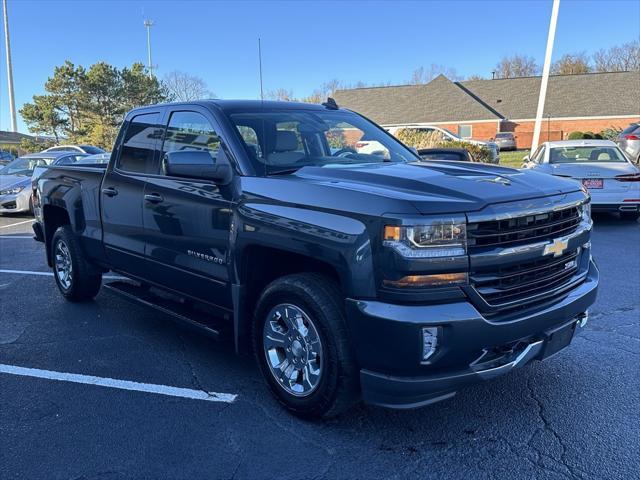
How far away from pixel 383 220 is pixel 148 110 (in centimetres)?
295

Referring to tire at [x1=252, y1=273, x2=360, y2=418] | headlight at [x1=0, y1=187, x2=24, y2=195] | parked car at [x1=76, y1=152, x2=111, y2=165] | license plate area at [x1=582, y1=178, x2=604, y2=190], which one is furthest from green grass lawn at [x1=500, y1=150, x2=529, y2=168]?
tire at [x1=252, y1=273, x2=360, y2=418]

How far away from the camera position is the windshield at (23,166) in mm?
14711

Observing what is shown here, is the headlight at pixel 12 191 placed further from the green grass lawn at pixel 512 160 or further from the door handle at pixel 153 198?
the green grass lawn at pixel 512 160

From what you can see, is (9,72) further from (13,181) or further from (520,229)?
(520,229)

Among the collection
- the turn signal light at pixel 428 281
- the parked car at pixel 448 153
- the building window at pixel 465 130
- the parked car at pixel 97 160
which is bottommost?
the turn signal light at pixel 428 281

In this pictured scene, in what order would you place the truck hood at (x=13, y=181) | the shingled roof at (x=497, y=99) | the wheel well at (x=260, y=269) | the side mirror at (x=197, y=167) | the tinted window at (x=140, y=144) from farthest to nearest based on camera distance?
the shingled roof at (x=497, y=99) → the truck hood at (x=13, y=181) → the tinted window at (x=140, y=144) → the side mirror at (x=197, y=167) → the wheel well at (x=260, y=269)

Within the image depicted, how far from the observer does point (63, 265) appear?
20.1ft

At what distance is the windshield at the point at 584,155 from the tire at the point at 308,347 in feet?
30.9

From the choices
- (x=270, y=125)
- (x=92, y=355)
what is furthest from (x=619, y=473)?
(x=92, y=355)

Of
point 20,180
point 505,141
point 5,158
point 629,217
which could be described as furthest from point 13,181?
point 505,141

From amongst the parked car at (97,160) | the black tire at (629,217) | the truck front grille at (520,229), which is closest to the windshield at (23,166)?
the parked car at (97,160)

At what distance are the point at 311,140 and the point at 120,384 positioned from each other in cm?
229

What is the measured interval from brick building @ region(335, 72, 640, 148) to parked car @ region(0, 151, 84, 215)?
29.9 m

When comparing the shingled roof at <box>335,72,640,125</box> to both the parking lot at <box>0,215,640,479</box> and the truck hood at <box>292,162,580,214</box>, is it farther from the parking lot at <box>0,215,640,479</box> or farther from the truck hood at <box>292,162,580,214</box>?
the truck hood at <box>292,162,580,214</box>
